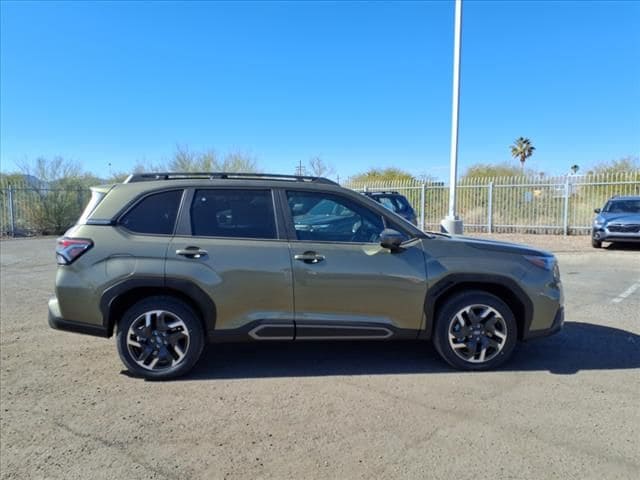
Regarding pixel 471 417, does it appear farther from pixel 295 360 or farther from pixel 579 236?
pixel 579 236

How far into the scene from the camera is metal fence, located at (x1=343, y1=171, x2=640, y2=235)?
18.1 meters

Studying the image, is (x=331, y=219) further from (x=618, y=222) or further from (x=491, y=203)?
(x=491, y=203)

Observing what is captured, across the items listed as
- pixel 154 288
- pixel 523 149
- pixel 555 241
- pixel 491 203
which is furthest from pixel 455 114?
pixel 523 149

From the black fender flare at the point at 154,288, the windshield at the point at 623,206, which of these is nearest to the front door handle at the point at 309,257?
the black fender flare at the point at 154,288

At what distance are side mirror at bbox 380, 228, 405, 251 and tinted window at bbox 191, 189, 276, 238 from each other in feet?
3.27

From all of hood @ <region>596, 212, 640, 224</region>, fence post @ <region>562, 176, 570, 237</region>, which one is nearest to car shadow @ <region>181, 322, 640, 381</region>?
hood @ <region>596, 212, 640, 224</region>

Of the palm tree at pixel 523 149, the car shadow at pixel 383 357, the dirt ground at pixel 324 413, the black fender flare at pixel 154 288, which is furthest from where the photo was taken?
the palm tree at pixel 523 149

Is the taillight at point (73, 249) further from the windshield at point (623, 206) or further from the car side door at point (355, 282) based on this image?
the windshield at point (623, 206)

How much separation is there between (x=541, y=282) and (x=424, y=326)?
1169mm

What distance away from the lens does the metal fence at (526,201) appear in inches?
711

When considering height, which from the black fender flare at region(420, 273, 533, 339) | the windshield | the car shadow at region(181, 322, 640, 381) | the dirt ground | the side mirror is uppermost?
the windshield

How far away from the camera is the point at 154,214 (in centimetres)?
423

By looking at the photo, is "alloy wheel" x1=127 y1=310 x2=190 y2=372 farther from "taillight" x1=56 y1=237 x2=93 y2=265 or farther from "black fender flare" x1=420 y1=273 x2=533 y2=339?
"black fender flare" x1=420 y1=273 x2=533 y2=339

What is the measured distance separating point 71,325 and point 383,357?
9.88 feet
